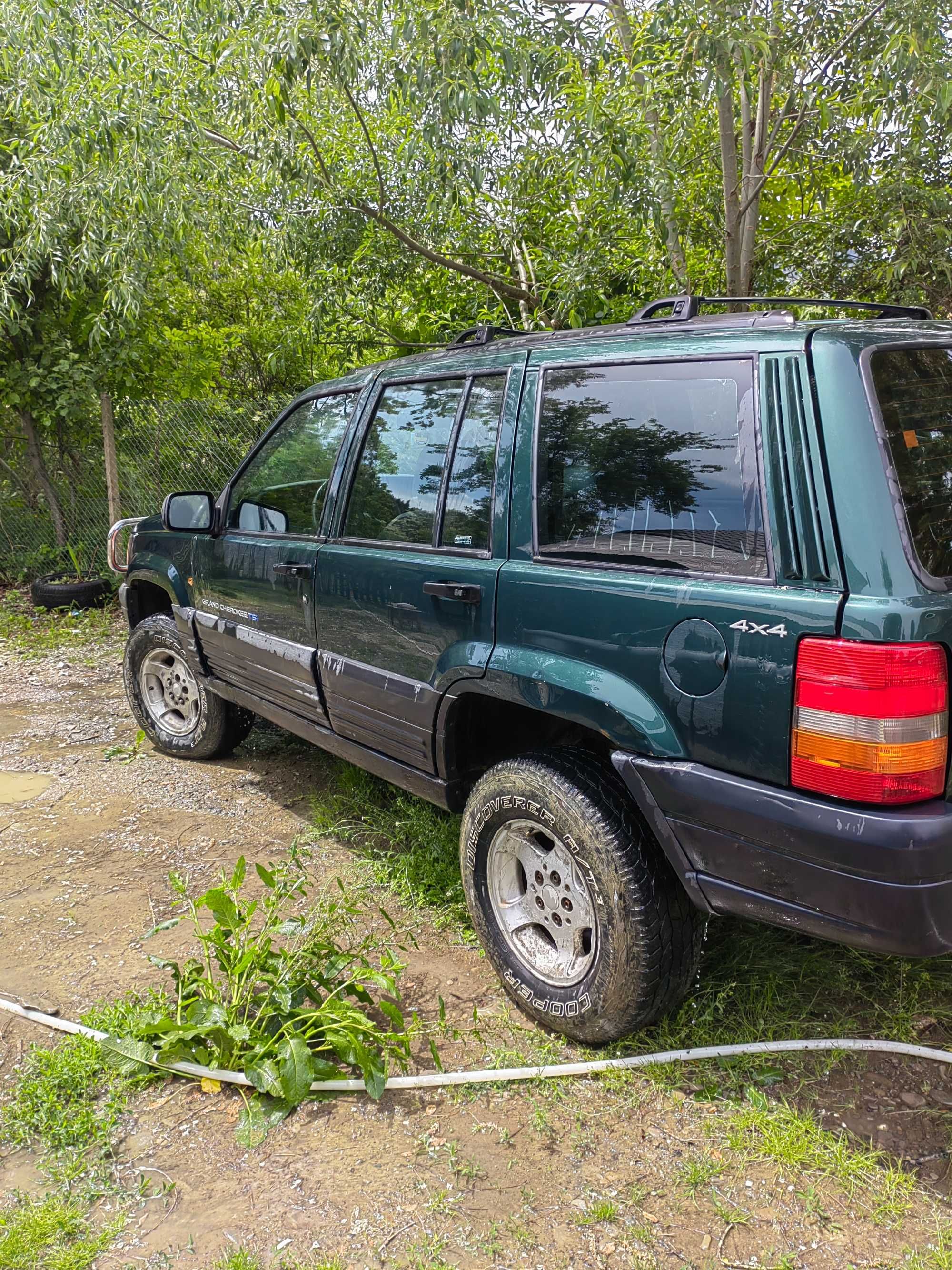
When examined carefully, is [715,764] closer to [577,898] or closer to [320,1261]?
[577,898]

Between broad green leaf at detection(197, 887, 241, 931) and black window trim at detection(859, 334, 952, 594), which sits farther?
broad green leaf at detection(197, 887, 241, 931)

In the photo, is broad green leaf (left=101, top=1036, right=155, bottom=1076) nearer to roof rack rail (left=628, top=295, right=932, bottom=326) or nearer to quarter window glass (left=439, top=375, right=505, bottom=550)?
quarter window glass (left=439, top=375, right=505, bottom=550)

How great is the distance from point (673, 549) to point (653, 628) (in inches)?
8.3

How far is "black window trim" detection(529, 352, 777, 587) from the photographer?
2.12 meters

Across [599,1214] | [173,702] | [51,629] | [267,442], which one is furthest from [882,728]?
[51,629]

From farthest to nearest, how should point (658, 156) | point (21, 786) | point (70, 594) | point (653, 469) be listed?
point (70, 594), point (21, 786), point (658, 156), point (653, 469)

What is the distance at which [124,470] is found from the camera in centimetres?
954

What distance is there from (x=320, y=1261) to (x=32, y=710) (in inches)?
197

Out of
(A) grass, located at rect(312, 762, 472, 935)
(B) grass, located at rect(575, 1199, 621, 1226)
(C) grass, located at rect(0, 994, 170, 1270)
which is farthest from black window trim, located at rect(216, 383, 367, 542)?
(B) grass, located at rect(575, 1199, 621, 1226)

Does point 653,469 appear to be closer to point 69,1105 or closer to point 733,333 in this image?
point 733,333

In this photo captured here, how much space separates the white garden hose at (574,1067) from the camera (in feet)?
8.13

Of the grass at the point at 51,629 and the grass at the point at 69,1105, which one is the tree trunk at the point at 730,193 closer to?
the grass at the point at 69,1105

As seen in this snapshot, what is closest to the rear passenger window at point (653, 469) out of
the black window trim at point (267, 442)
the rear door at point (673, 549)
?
the rear door at point (673, 549)

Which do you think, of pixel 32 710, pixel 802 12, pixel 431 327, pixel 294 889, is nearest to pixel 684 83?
pixel 802 12
